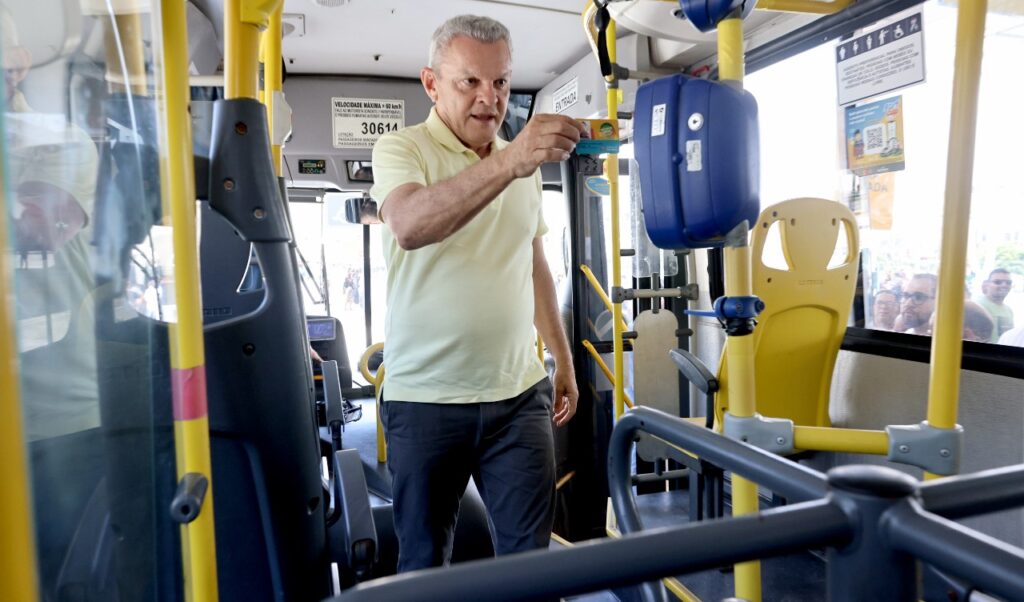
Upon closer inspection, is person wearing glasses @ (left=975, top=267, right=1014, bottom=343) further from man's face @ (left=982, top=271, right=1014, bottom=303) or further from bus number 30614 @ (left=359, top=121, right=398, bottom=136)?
bus number 30614 @ (left=359, top=121, right=398, bottom=136)

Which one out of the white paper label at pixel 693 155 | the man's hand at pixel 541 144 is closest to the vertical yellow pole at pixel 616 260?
the man's hand at pixel 541 144

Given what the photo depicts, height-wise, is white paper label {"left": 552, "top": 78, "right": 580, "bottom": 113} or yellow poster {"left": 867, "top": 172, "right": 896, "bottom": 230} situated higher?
white paper label {"left": 552, "top": 78, "right": 580, "bottom": 113}

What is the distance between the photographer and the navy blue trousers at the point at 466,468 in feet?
5.51

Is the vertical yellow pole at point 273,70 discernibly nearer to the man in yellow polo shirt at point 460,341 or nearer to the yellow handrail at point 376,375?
the man in yellow polo shirt at point 460,341

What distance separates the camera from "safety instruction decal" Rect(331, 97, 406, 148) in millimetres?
4652

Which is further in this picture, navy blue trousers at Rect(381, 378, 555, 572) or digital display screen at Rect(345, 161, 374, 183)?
digital display screen at Rect(345, 161, 374, 183)

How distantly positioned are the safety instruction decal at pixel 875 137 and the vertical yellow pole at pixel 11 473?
10.4 ft

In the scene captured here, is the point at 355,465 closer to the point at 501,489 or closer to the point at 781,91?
the point at 501,489

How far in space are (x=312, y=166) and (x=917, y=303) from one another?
3.72 metres

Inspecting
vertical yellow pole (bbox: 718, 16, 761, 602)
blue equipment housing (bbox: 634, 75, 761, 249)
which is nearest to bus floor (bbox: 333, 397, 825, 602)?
vertical yellow pole (bbox: 718, 16, 761, 602)

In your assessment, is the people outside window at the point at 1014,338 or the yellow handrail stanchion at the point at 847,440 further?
the people outside window at the point at 1014,338

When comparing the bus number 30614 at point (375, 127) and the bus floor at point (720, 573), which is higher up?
the bus number 30614 at point (375, 127)

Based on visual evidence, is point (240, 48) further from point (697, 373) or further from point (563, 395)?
point (697, 373)

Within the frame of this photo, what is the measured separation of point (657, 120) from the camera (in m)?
1.26
